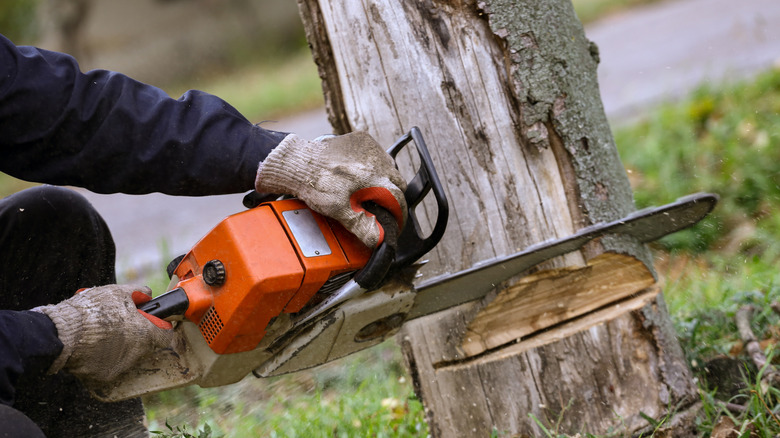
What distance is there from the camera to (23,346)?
1.65m

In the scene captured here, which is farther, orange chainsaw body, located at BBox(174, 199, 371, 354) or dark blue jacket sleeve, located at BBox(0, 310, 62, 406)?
orange chainsaw body, located at BBox(174, 199, 371, 354)

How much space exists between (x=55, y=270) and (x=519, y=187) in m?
1.55

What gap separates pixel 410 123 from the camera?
229 cm

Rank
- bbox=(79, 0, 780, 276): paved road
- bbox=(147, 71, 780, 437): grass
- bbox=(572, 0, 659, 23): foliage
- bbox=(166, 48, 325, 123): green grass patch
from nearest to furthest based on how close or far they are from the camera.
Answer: bbox=(147, 71, 780, 437): grass
bbox=(79, 0, 780, 276): paved road
bbox=(166, 48, 325, 123): green grass patch
bbox=(572, 0, 659, 23): foliage

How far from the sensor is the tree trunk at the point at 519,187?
7.32 feet

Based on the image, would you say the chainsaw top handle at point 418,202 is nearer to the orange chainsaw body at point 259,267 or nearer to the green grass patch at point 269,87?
the orange chainsaw body at point 259,267

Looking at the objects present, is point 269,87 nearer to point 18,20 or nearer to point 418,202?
point 18,20

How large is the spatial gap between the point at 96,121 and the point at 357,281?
0.86m

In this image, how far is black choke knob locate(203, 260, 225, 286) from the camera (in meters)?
1.85

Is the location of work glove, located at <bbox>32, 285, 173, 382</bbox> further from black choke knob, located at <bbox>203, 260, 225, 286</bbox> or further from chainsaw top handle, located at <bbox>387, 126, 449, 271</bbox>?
chainsaw top handle, located at <bbox>387, 126, 449, 271</bbox>

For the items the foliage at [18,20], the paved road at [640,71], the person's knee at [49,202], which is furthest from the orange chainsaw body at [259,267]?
the foliage at [18,20]

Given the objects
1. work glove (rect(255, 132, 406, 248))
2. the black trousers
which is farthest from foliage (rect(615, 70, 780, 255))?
the black trousers

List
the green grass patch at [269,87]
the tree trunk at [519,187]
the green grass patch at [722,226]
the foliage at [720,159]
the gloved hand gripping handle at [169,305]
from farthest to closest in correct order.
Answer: the green grass patch at [269,87], the foliage at [720,159], the green grass patch at [722,226], the tree trunk at [519,187], the gloved hand gripping handle at [169,305]

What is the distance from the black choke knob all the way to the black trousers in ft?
2.07
